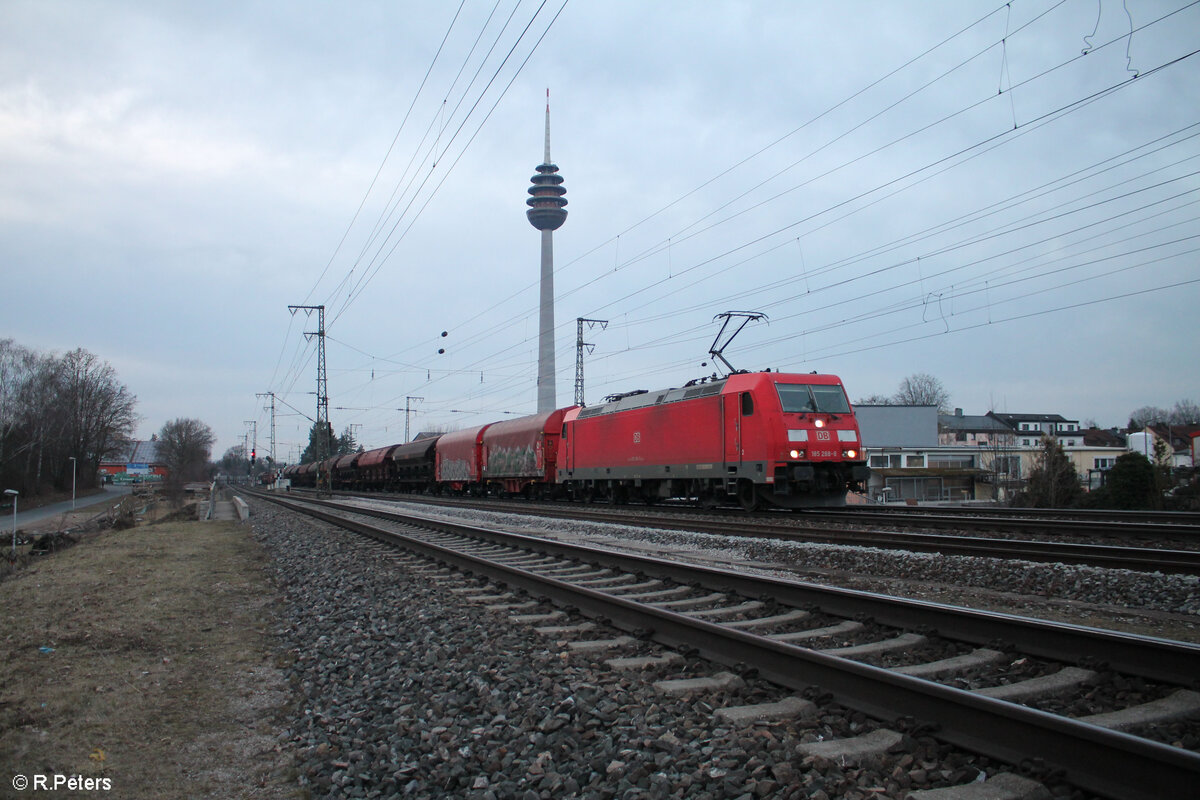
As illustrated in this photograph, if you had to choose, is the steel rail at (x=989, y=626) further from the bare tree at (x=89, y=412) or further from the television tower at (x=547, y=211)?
the television tower at (x=547, y=211)

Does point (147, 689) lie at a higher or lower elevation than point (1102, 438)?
lower

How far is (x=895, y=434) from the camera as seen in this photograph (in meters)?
63.5

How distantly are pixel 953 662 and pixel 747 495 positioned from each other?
43.8ft

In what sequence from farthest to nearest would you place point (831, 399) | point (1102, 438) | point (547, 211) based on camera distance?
1. point (547, 211)
2. point (1102, 438)
3. point (831, 399)

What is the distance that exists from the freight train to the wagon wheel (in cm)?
3

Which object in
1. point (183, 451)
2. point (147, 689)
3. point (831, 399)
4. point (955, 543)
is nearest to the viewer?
point (147, 689)

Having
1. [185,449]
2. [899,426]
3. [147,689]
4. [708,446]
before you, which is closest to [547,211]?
[185,449]

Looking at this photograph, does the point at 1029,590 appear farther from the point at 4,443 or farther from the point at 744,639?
the point at 4,443

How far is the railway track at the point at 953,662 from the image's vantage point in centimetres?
311

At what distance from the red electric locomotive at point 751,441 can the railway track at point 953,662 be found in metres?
8.90

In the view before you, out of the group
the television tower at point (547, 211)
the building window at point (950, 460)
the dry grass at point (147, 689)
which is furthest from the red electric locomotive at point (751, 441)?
the television tower at point (547, 211)

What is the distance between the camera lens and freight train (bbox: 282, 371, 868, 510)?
1639cm

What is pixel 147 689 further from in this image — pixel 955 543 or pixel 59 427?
pixel 59 427

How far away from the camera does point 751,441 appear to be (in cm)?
1655
